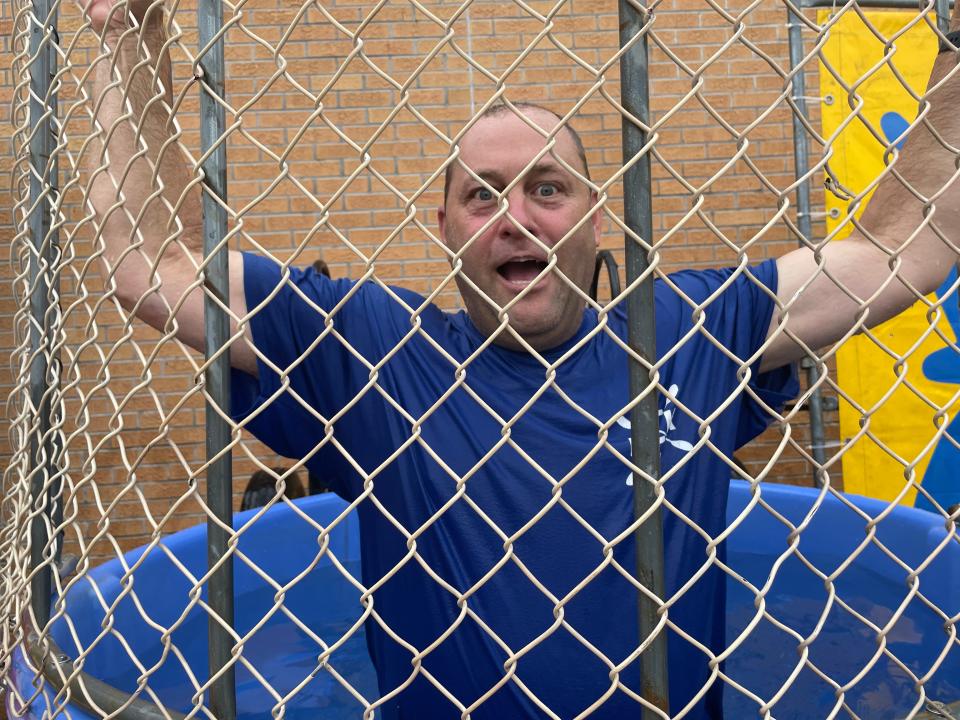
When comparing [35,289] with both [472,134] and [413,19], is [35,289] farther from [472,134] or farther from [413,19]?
[413,19]

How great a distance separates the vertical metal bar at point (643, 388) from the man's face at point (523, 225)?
662 mm

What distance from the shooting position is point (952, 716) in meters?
1.26

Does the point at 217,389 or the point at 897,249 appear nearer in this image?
the point at 217,389

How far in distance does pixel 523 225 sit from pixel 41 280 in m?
0.97

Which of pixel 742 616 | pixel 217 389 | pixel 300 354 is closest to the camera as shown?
pixel 217 389

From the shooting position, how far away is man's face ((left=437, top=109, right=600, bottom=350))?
1.82m

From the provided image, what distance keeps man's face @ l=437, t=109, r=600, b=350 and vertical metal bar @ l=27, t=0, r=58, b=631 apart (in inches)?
32.3

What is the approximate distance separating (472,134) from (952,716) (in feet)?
4.60

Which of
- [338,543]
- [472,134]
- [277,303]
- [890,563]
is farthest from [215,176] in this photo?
[890,563]

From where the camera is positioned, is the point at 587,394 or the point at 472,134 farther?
the point at 472,134

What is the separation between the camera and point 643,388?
45.1 inches

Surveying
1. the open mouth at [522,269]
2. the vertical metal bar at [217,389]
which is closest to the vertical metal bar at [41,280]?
the vertical metal bar at [217,389]

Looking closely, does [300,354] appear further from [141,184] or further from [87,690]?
[87,690]

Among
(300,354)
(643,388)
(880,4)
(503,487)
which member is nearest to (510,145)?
(300,354)
